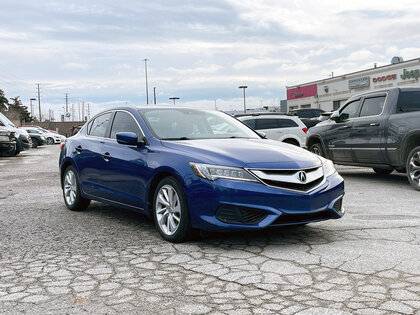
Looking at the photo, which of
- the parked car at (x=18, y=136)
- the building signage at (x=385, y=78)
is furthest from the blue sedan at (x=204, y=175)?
the building signage at (x=385, y=78)

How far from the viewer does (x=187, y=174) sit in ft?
16.5

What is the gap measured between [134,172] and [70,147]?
2.19 m

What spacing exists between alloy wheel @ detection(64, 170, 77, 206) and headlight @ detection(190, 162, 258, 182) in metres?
3.12

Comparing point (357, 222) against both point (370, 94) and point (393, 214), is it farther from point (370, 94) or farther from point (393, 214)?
point (370, 94)

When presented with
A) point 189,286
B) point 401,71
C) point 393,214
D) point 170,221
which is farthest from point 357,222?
point 401,71

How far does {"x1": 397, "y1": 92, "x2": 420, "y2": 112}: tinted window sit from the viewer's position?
9484 mm

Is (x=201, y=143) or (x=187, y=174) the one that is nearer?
(x=187, y=174)

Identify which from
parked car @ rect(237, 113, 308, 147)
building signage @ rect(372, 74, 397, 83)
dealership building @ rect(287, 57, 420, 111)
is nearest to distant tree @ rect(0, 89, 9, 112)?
dealership building @ rect(287, 57, 420, 111)

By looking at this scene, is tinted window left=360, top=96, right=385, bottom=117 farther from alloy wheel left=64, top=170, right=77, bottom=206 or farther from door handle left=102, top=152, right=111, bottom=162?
alloy wheel left=64, top=170, right=77, bottom=206

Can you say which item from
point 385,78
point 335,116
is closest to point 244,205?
point 335,116

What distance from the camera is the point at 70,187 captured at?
25.2 ft

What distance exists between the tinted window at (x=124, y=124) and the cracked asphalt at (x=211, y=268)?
3.79 feet

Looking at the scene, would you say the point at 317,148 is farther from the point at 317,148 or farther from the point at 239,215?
the point at 239,215

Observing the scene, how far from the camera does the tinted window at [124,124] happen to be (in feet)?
20.3
